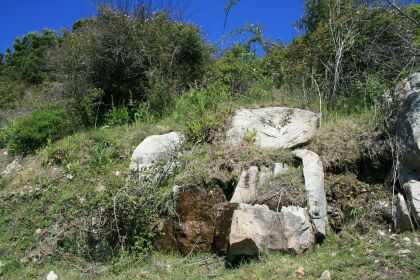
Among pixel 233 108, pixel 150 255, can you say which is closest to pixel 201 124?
pixel 233 108

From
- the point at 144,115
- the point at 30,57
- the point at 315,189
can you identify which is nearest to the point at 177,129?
the point at 144,115

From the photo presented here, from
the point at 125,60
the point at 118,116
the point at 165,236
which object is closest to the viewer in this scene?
the point at 165,236

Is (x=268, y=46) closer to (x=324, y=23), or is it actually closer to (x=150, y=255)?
(x=324, y=23)

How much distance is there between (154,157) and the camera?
26.2 feet

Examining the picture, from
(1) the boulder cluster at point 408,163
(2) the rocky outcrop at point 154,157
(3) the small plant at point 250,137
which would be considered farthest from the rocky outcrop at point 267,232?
(3) the small plant at point 250,137

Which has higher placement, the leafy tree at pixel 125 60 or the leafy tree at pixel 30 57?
the leafy tree at pixel 30 57

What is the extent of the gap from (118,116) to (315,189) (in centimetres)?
516

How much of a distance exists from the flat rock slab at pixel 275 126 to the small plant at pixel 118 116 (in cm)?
274

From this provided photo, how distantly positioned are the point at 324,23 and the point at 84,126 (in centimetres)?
537

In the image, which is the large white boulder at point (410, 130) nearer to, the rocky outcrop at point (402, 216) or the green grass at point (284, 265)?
the rocky outcrop at point (402, 216)

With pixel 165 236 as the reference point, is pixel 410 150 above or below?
above

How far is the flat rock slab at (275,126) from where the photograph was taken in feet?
25.0

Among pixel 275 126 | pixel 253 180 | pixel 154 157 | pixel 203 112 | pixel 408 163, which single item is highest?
pixel 203 112

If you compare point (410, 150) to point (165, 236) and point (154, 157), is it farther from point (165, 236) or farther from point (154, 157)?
point (154, 157)
